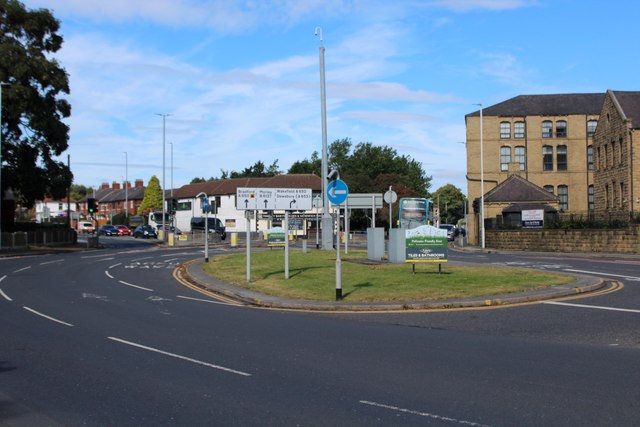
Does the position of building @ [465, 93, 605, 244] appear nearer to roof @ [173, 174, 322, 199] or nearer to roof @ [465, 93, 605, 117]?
roof @ [465, 93, 605, 117]

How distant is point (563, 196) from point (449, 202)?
85118 mm

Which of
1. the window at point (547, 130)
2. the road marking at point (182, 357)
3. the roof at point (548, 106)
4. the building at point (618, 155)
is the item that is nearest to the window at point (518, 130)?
the roof at point (548, 106)

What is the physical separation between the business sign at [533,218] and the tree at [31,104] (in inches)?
1373

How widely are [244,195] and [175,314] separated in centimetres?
740

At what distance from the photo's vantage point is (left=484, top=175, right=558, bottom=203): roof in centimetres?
5957

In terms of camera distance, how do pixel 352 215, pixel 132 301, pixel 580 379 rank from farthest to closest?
pixel 352 215 → pixel 132 301 → pixel 580 379

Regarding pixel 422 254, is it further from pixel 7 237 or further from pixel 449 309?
pixel 7 237

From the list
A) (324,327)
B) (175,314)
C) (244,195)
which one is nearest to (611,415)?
(324,327)

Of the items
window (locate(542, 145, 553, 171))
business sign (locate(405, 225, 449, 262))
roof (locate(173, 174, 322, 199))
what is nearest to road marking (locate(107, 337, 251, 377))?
business sign (locate(405, 225, 449, 262))

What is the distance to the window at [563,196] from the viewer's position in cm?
7075

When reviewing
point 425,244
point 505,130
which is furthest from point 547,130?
point 425,244

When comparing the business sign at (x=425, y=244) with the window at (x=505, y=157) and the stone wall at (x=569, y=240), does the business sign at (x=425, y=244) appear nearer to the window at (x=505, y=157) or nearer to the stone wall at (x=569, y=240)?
the stone wall at (x=569, y=240)

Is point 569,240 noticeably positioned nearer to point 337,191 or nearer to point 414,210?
point 414,210

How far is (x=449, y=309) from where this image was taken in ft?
49.3
